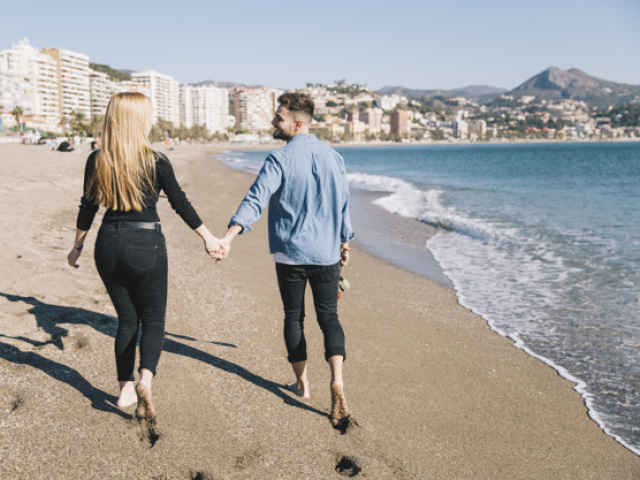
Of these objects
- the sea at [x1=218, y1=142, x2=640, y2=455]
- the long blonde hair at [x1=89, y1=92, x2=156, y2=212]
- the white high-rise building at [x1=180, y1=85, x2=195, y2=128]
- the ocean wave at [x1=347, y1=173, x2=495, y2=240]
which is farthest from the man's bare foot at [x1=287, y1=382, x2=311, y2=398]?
the white high-rise building at [x1=180, y1=85, x2=195, y2=128]

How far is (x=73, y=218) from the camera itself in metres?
8.88

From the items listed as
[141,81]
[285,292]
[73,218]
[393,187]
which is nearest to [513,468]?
[285,292]

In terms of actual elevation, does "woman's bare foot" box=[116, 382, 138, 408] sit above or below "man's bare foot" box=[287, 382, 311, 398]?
above

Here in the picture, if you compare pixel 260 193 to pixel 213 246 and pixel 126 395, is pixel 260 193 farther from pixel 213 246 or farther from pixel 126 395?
pixel 126 395

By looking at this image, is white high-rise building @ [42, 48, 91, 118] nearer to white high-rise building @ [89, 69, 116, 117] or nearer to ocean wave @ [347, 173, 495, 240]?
white high-rise building @ [89, 69, 116, 117]

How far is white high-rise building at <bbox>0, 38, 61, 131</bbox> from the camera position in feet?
382

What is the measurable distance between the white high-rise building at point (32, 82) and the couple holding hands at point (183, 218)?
125m

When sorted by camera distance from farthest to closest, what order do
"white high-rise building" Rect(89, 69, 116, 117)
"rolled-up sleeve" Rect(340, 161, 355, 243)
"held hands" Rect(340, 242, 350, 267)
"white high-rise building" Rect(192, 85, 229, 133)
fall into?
1. "white high-rise building" Rect(192, 85, 229, 133)
2. "white high-rise building" Rect(89, 69, 116, 117)
3. "held hands" Rect(340, 242, 350, 267)
4. "rolled-up sleeve" Rect(340, 161, 355, 243)

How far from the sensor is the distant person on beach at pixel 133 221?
8.13 ft

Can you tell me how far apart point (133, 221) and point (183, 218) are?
0.28 metres

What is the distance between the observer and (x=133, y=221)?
256 centimetres

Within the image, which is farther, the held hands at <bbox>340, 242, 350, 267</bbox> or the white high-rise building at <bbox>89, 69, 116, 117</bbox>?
the white high-rise building at <bbox>89, 69, 116, 117</bbox>

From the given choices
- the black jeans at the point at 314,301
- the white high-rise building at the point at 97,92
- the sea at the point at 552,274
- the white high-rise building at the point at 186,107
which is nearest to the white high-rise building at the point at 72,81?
the white high-rise building at the point at 97,92

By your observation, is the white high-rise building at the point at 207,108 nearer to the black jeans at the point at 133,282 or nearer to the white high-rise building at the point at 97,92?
the white high-rise building at the point at 97,92
